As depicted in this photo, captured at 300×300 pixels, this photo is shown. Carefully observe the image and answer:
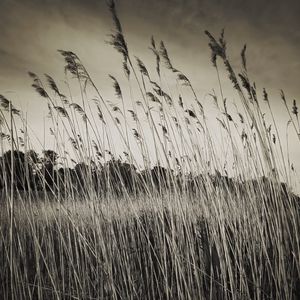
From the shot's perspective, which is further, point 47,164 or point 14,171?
point 47,164

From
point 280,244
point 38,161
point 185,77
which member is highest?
point 185,77

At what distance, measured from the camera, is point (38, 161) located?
2.41 meters

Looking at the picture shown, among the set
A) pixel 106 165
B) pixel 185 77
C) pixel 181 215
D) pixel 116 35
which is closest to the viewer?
pixel 116 35

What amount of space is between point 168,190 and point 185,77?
104 cm

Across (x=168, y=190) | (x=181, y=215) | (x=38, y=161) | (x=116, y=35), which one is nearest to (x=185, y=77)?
(x=116, y=35)

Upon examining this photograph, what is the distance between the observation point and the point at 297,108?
2.62m

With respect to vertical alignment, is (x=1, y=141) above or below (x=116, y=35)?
below

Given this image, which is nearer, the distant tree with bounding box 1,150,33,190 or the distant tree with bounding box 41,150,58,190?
the distant tree with bounding box 1,150,33,190

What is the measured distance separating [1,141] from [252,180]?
2.25m

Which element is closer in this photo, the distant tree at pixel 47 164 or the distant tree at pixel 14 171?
the distant tree at pixel 14 171

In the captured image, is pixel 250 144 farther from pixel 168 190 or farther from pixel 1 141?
pixel 1 141

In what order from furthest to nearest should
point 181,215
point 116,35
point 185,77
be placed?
point 185,77 → point 181,215 → point 116,35

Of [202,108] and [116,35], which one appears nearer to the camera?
[116,35]

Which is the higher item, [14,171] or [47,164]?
[47,164]
